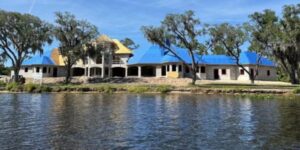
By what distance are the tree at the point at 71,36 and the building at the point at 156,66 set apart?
4015 mm

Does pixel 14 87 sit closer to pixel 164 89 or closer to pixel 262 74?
pixel 164 89

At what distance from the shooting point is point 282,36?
2468 inches

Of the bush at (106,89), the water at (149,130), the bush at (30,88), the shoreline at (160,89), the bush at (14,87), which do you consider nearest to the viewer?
the water at (149,130)

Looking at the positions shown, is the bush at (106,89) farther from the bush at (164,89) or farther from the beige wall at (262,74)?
the beige wall at (262,74)

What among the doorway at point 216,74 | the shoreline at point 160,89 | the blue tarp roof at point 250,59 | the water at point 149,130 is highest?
the blue tarp roof at point 250,59

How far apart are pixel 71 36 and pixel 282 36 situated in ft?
116

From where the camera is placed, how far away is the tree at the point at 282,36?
62.2 m

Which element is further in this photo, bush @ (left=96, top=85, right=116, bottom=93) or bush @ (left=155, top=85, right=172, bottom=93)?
bush @ (left=96, top=85, right=116, bottom=93)

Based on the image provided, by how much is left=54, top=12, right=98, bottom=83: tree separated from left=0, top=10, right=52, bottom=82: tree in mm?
2544

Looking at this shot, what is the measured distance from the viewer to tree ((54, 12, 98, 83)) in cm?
Result: 7438

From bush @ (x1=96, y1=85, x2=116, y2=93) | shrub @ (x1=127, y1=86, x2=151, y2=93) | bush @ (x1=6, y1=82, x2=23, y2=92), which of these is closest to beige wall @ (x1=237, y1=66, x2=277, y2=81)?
shrub @ (x1=127, y1=86, x2=151, y2=93)

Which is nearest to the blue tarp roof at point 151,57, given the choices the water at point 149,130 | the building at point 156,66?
the building at point 156,66

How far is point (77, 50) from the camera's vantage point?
74.1m

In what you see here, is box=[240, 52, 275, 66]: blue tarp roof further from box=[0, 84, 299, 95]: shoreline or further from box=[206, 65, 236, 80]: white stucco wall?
box=[0, 84, 299, 95]: shoreline
